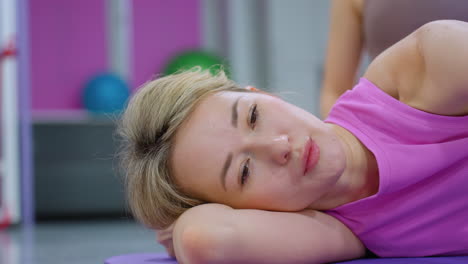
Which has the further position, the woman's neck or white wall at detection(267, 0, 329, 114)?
white wall at detection(267, 0, 329, 114)

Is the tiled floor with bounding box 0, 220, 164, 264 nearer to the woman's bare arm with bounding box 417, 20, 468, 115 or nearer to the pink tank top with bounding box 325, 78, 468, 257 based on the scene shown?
the pink tank top with bounding box 325, 78, 468, 257

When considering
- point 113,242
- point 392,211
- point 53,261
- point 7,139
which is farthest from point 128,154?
point 7,139

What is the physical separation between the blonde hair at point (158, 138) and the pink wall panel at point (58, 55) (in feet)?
13.3

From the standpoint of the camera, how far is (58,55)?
5.21 m

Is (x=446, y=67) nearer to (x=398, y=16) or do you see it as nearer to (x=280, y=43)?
(x=398, y=16)

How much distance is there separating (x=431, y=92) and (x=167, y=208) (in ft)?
1.70

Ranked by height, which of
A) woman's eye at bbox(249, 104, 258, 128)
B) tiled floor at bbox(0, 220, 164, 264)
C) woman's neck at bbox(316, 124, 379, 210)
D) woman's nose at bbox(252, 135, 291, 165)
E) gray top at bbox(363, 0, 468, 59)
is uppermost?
gray top at bbox(363, 0, 468, 59)

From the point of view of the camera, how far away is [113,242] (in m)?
3.02

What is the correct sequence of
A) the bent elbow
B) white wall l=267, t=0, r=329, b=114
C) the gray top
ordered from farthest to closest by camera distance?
white wall l=267, t=0, r=329, b=114 → the gray top → the bent elbow

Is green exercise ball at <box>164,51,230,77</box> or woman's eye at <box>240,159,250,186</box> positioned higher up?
woman's eye at <box>240,159,250,186</box>

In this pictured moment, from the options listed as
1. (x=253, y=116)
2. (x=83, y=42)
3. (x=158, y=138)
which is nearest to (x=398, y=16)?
(x=253, y=116)

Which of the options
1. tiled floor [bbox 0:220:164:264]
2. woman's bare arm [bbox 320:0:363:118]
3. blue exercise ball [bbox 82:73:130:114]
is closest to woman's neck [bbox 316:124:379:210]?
woman's bare arm [bbox 320:0:363:118]

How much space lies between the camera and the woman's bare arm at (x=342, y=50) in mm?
1727

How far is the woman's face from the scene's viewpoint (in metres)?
1.09
